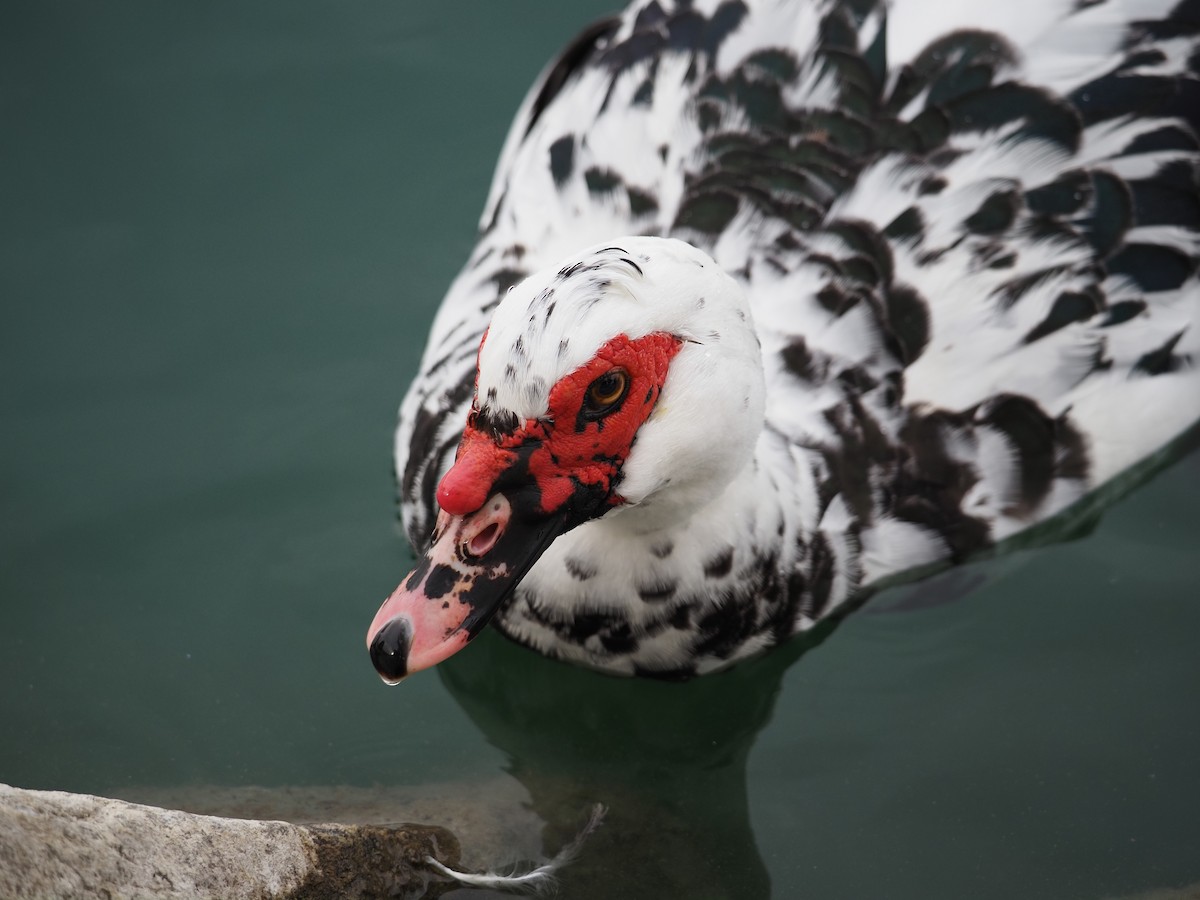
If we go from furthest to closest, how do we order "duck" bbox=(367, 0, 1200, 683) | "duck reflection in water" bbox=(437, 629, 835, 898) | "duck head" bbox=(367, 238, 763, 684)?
"duck" bbox=(367, 0, 1200, 683) → "duck reflection in water" bbox=(437, 629, 835, 898) → "duck head" bbox=(367, 238, 763, 684)

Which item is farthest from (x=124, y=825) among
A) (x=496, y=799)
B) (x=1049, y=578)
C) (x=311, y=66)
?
(x=311, y=66)

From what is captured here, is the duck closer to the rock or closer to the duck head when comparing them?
the duck head

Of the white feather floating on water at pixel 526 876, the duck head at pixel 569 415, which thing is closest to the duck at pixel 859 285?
the duck head at pixel 569 415

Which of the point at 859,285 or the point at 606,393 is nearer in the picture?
the point at 606,393

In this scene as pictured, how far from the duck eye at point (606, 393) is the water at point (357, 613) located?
3.81 ft

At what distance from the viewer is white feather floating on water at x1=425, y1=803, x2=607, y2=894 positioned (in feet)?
11.4

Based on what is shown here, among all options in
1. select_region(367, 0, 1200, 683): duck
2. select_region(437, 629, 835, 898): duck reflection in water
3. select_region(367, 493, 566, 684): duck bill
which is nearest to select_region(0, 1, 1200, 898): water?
select_region(437, 629, 835, 898): duck reflection in water

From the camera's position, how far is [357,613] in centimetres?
434

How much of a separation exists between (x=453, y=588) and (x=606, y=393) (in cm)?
54

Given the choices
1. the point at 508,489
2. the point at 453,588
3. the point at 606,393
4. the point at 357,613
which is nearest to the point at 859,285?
the point at 606,393

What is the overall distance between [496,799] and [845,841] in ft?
A: 3.00

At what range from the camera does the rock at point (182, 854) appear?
2.80m

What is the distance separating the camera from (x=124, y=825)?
3.01 m

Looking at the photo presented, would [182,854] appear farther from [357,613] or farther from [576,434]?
[357,613]
